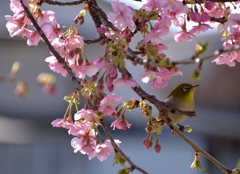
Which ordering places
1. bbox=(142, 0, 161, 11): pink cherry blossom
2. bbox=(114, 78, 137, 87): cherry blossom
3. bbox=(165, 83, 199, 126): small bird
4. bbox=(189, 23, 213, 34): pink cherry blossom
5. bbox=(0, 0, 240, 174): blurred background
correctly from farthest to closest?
bbox=(0, 0, 240, 174): blurred background → bbox=(165, 83, 199, 126): small bird → bbox=(189, 23, 213, 34): pink cherry blossom → bbox=(142, 0, 161, 11): pink cherry blossom → bbox=(114, 78, 137, 87): cherry blossom

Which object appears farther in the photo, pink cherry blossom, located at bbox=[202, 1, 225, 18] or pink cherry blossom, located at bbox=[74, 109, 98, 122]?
pink cherry blossom, located at bbox=[202, 1, 225, 18]

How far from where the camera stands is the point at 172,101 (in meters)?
1.84

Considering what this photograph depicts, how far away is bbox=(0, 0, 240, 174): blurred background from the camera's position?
4703mm

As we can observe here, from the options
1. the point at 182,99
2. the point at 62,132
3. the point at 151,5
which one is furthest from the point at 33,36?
the point at 62,132

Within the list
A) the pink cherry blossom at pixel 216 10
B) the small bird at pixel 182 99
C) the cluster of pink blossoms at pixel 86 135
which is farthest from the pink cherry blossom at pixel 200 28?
the small bird at pixel 182 99

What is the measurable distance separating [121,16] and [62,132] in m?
3.74

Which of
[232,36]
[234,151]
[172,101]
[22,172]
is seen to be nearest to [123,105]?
[232,36]

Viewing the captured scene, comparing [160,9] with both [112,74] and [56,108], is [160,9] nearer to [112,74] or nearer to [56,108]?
[112,74]

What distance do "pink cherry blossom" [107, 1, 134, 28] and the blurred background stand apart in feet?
10.2

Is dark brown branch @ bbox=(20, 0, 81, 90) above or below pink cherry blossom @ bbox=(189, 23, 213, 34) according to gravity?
below

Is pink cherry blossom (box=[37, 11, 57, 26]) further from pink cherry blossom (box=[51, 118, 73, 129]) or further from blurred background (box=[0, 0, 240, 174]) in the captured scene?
blurred background (box=[0, 0, 240, 174])

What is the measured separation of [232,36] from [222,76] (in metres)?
4.32

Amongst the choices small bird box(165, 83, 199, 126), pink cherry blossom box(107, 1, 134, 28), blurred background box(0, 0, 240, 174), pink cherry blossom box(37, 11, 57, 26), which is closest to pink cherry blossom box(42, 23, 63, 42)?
pink cherry blossom box(37, 11, 57, 26)

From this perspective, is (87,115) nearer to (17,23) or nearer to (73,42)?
(73,42)
